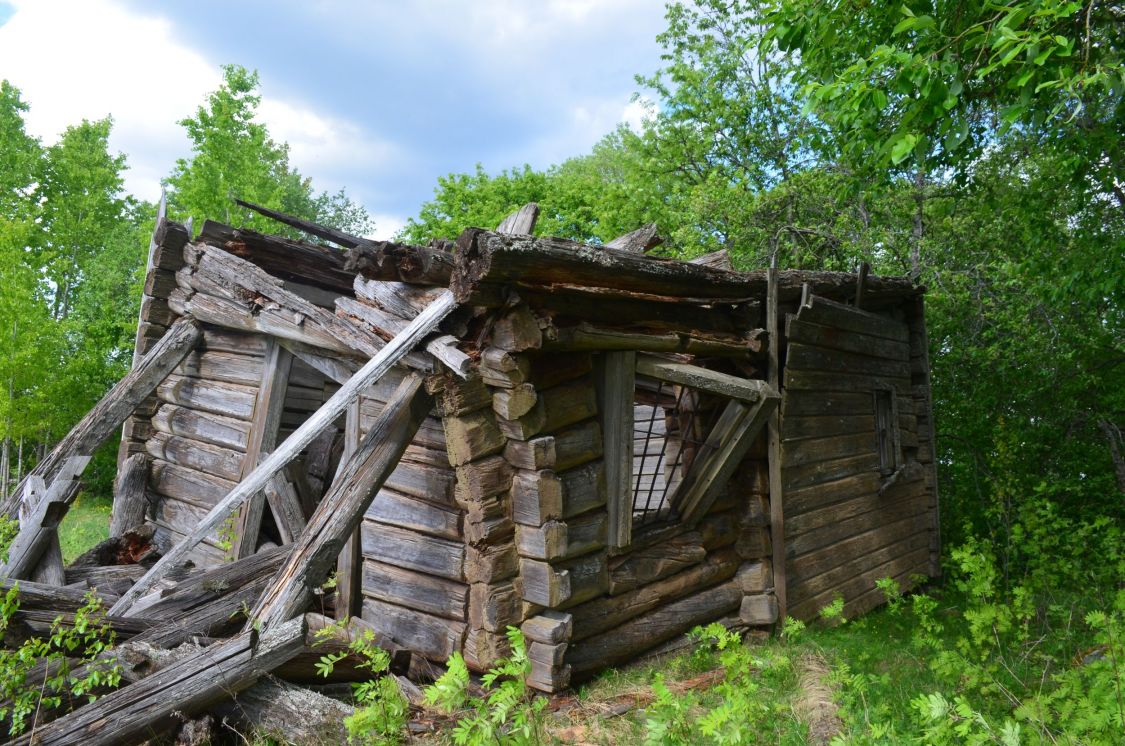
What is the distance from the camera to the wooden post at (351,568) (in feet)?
18.3

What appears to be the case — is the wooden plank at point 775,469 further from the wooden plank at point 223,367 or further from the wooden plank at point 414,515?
the wooden plank at point 223,367

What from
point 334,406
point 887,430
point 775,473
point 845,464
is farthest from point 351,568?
point 887,430

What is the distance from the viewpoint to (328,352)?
19.7 feet

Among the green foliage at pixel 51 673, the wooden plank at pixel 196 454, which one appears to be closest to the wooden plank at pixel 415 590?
the green foliage at pixel 51 673

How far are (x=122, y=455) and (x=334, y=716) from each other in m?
5.43

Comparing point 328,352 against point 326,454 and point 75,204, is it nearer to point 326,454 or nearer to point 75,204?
point 326,454

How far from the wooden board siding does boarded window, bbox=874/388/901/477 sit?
0.25 feet

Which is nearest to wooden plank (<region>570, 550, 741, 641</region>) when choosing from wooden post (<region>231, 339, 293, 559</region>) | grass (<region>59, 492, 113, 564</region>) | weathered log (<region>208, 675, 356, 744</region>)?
weathered log (<region>208, 675, 356, 744</region>)

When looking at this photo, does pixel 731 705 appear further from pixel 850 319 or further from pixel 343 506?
pixel 850 319

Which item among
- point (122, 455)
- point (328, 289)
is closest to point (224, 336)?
point (328, 289)

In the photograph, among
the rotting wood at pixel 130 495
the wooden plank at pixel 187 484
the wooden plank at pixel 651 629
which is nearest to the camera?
the wooden plank at pixel 651 629

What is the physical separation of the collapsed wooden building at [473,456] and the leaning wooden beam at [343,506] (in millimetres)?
15

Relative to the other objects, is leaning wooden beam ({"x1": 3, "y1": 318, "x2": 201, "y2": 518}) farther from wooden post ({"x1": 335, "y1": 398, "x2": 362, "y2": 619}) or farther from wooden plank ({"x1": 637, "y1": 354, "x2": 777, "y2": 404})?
wooden plank ({"x1": 637, "y1": 354, "x2": 777, "y2": 404})

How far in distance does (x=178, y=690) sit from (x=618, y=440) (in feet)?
9.35
